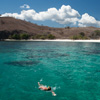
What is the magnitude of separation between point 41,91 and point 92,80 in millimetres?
6589

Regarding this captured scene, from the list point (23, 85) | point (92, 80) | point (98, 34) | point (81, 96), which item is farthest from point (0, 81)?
point (98, 34)

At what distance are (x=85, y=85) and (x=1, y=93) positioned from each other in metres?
8.32

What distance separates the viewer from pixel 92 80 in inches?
591

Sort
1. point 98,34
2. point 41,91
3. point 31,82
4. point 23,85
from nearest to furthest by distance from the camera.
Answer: point 41,91 → point 23,85 → point 31,82 → point 98,34

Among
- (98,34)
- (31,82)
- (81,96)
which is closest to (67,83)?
(81,96)

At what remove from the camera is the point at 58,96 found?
10.9m

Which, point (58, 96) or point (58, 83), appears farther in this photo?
point (58, 83)

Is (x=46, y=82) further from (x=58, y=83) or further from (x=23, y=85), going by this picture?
(x=23, y=85)

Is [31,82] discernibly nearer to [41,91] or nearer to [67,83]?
[41,91]

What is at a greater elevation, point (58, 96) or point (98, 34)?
point (98, 34)

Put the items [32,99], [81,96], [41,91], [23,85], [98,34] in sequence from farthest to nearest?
1. [98,34]
2. [23,85]
3. [41,91]
4. [81,96]
5. [32,99]

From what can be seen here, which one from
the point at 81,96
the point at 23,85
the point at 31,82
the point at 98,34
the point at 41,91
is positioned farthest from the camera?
the point at 98,34

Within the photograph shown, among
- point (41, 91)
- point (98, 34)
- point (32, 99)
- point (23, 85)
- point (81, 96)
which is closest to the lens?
point (32, 99)

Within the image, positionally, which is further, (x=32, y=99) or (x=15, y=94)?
(x=15, y=94)
